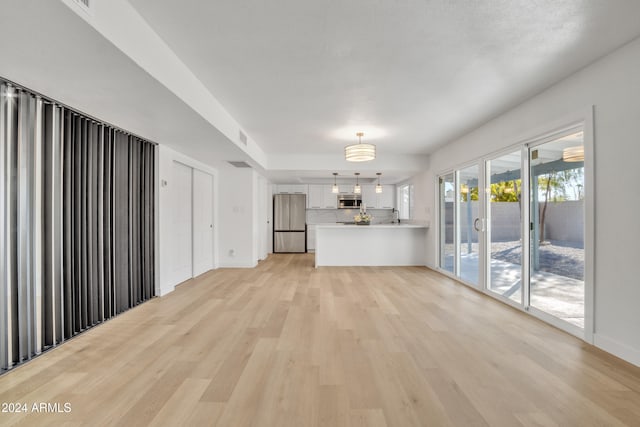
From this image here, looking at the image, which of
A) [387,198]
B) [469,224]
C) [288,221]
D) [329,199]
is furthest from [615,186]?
[288,221]

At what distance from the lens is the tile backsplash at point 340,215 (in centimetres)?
930

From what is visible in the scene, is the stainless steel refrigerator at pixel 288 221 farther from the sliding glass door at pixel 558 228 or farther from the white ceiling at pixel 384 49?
the sliding glass door at pixel 558 228

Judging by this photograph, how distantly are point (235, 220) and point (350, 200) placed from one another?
392cm

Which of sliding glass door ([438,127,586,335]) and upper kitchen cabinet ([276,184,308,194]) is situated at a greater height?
upper kitchen cabinet ([276,184,308,194])

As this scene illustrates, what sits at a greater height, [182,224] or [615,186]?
[615,186]

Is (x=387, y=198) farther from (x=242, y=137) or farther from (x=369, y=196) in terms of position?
(x=242, y=137)

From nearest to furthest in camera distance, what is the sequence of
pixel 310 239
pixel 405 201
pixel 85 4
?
pixel 85 4 < pixel 405 201 < pixel 310 239

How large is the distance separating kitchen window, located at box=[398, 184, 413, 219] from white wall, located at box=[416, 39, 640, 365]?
524 cm

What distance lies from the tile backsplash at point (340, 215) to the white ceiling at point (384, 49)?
560 centimetres

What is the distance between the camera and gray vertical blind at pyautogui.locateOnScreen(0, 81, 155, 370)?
2.24m

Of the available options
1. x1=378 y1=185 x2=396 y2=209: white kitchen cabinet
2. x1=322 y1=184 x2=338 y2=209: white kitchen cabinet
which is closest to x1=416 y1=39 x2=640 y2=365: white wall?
Answer: x1=378 y1=185 x2=396 y2=209: white kitchen cabinet

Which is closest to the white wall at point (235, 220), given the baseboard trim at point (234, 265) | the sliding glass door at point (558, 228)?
the baseboard trim at point (234, 265)

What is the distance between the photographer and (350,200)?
912cm

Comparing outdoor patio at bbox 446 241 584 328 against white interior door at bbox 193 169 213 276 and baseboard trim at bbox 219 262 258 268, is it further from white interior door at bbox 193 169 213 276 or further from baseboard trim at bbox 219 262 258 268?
white interior door at bbox 193 169 213 276
